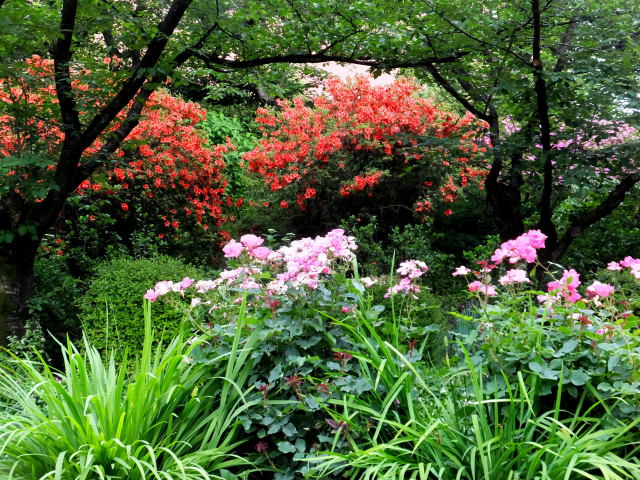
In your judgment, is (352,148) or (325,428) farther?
(352,148)

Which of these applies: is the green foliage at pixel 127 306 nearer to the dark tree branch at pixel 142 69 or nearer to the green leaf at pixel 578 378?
the dark tree branch at pixel 142 69

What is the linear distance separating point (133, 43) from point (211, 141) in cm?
622

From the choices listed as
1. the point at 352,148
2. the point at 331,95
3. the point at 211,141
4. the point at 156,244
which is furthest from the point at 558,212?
the point at 211,141

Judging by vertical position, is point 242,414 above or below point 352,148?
below

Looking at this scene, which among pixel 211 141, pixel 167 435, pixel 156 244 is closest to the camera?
pixel 167 435

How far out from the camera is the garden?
6.90 ft

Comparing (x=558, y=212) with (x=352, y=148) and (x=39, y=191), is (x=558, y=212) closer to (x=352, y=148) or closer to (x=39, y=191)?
(x=352, y=148)

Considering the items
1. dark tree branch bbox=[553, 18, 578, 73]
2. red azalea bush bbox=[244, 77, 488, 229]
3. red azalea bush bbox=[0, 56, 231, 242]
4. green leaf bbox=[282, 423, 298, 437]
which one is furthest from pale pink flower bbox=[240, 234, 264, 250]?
red azalea bush bbox=[244, 77, 488, 229]

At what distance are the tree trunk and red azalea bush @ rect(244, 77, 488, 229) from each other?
10.5 feet

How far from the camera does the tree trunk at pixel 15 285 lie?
4.73m

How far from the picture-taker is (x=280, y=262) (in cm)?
289

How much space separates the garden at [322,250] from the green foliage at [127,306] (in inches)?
1.2

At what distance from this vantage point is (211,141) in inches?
419

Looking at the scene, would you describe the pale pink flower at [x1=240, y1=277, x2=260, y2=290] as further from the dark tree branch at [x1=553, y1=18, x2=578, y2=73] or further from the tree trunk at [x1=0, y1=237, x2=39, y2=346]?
the dark tree branch at [x1=553, y1=18, x2=578, y2=73]
